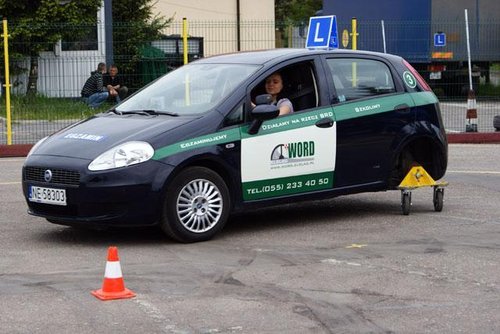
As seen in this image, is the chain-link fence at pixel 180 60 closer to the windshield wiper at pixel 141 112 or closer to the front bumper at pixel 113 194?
the windshield wiper at pixel 141 112

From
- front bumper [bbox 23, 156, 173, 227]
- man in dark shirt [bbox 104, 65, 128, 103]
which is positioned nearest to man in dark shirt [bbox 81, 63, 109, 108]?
man in dark shirt [bbox 104, 65, 128, 103]

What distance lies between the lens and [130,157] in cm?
852

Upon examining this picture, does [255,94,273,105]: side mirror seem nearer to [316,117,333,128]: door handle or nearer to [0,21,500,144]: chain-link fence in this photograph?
[316,117,333,128]: door handle

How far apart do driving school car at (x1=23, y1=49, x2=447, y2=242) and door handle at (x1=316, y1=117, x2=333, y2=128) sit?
2cm

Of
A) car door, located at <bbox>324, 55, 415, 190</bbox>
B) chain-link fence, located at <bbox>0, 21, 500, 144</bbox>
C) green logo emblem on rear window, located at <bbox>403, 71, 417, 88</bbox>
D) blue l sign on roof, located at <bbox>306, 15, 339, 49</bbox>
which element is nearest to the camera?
car door, located at <bbox>324, 55, 415, 190</bbox>

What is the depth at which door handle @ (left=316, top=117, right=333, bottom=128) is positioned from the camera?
31.6 feet

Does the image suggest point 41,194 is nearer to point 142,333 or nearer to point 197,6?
point 142,333

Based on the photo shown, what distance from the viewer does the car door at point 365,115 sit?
987 centimetres

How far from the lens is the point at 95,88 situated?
19.2 m

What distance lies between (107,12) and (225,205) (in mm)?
21979

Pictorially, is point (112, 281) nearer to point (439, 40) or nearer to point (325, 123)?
point (325, 123)

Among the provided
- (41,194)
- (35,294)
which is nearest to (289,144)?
(41,194)

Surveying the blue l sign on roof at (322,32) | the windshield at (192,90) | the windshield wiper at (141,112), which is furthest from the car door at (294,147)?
the blue l sign on roof at (322,32)

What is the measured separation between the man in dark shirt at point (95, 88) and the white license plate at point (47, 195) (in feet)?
33.8
